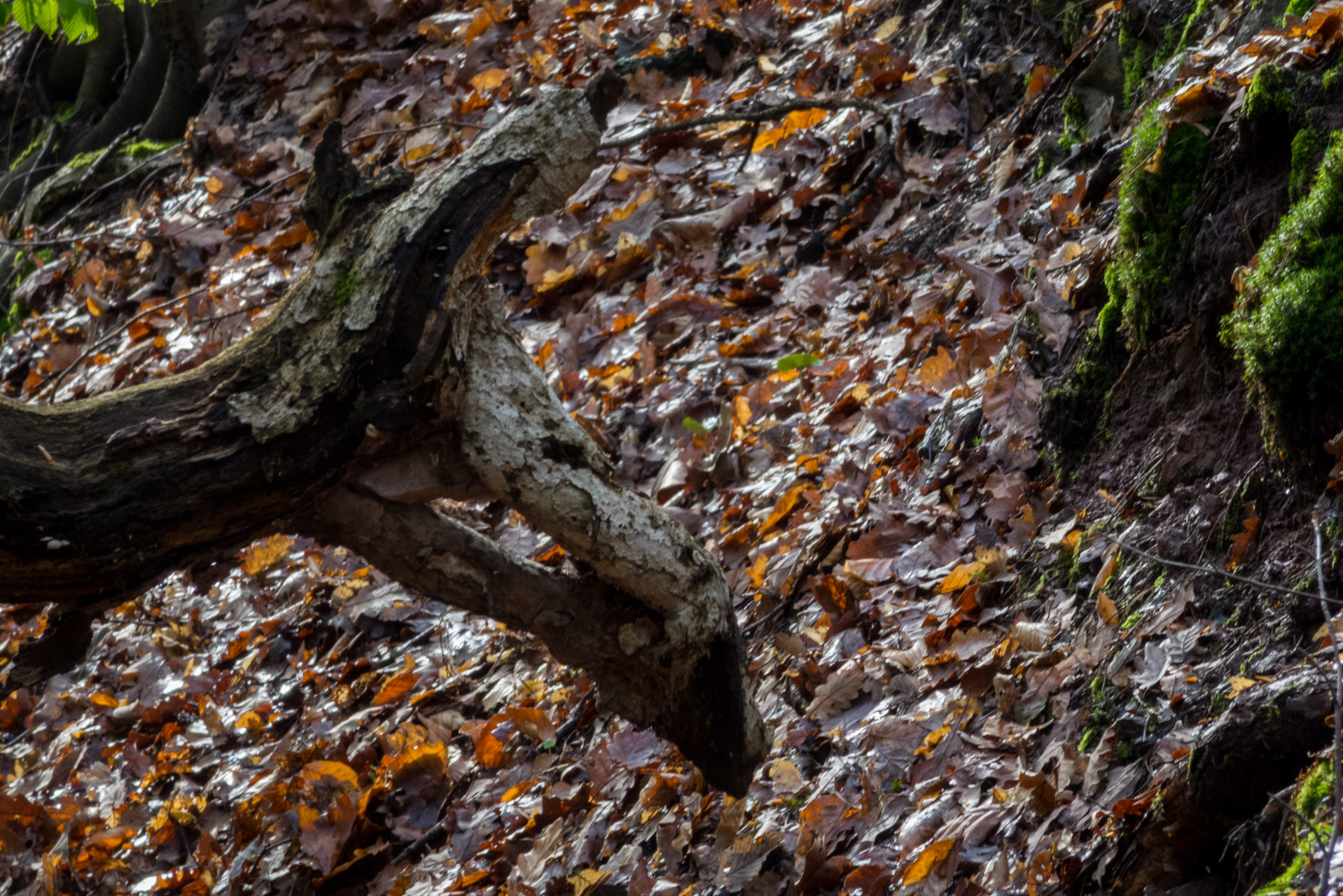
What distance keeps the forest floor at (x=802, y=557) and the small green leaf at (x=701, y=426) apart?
0.12ft

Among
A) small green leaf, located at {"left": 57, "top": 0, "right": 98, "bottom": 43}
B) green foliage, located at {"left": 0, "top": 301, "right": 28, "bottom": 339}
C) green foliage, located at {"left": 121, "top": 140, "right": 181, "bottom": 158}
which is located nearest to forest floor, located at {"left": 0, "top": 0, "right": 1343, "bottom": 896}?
small green leaf, located at {"left": 57, "top": 0, "right": 98, "bottom": 43}

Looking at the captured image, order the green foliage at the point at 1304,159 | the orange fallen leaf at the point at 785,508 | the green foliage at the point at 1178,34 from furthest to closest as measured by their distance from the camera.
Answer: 1. the orange fallen leaf at the point at 785,508
2. the green foliage at the point at 1178,34
3. the green foliage at the point at 1304,159

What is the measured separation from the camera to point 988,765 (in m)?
2.36

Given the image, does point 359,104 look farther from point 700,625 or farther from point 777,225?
point 700,625

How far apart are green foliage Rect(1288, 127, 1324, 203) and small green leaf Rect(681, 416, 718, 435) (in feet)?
7.47

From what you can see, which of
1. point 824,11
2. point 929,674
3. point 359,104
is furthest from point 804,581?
point 359,104

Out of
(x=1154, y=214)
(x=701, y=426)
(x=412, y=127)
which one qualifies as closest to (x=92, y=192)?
(x=412, y=127)

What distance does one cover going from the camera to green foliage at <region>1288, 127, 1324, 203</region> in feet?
7.86

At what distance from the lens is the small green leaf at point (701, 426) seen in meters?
4.27

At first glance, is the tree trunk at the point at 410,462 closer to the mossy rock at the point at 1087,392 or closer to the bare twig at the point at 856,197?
the mossy rock at the point at 1087,392

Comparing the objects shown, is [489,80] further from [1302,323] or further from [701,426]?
[1302,323]

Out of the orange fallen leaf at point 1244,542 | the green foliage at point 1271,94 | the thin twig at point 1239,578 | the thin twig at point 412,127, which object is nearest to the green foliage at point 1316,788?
the thin twig at point 1239,578

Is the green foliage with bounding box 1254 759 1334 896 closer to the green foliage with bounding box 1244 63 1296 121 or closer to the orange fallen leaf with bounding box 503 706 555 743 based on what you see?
the green foliage with bounding box 1244 63 1296 121

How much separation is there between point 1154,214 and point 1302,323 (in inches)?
29.3
